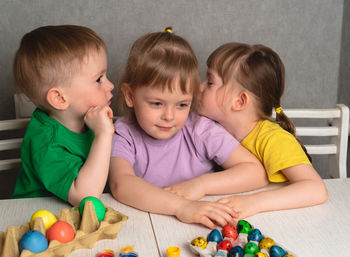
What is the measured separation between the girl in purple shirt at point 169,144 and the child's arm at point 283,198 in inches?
2.0

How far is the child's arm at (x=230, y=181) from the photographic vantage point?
105cm

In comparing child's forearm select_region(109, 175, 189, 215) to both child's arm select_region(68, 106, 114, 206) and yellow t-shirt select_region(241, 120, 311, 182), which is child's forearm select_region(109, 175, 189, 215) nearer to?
child's arm select_region(68, 106, 114, 206)

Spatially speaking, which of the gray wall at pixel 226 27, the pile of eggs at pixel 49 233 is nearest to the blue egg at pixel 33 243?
the pile of eggs at pixel 49 233

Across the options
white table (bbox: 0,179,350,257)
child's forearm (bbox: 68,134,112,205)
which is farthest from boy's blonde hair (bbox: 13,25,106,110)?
white table (bbox: 0,179,350,257)

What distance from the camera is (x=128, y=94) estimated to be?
3.89ft

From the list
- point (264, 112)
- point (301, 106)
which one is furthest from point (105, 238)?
point (301, 106)

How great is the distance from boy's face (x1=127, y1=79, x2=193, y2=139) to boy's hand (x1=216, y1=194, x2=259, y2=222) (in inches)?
10.7

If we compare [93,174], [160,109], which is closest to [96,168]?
[93,174]

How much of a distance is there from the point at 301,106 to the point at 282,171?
3.07ft

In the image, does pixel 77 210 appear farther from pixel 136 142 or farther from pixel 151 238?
pixel 136 142

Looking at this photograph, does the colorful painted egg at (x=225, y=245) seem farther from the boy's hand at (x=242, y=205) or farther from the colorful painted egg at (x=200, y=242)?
the boy's hand at (x=242, y=205)

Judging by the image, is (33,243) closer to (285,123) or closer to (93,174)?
(93,174)

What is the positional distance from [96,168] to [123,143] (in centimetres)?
18

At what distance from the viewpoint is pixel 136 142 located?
48.0 inches
